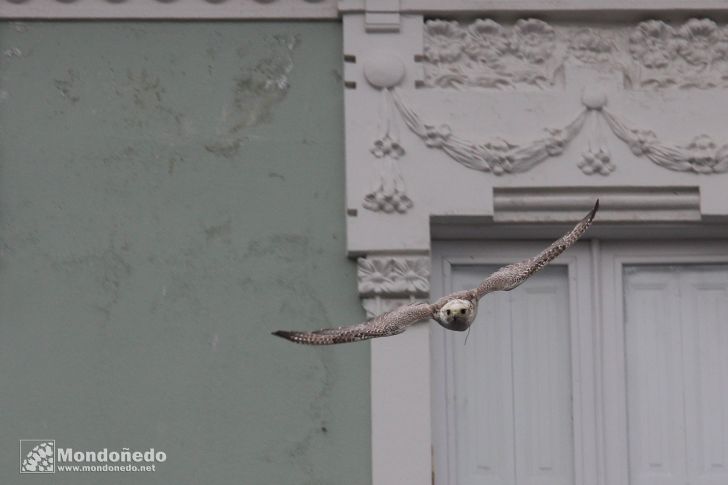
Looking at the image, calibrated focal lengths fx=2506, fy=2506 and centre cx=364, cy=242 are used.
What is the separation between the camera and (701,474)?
11719 millimetres

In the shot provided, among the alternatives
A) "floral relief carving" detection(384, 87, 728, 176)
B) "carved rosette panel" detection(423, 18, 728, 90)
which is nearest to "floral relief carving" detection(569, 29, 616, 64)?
"carved rosette panel" detection(423, 18, 728, 90)

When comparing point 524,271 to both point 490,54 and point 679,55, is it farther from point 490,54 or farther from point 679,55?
point 679,55

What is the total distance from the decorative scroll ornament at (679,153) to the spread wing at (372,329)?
4.92 ft

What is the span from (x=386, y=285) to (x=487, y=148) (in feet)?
2.63

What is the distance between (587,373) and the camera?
11.7m

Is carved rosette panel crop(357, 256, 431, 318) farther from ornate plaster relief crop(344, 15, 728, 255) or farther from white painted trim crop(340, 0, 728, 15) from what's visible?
white painted trim crop(340, 0, 728, 15)

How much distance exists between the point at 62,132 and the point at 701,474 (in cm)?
338

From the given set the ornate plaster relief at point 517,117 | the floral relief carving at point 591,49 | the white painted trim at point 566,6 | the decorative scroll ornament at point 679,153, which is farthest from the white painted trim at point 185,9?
the decorative scroll ornament at point 679,153

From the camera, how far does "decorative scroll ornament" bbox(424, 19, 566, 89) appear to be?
38.5 ft

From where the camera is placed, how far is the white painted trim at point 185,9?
38.7 ft

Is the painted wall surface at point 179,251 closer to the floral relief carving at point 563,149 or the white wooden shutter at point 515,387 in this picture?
the floral relief carving at point 563,149

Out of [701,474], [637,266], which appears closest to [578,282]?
[637,266]

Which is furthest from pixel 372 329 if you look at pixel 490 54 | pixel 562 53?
pixel 562 53

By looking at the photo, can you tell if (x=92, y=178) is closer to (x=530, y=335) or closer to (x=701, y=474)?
(x=530, y=335)
